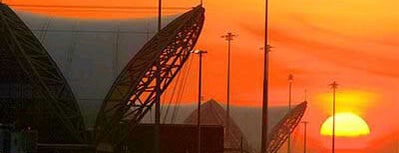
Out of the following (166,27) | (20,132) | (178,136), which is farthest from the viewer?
(178,136)

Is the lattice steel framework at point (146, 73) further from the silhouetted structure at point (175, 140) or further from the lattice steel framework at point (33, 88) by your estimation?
the silhouetted structure at point (175, 140)

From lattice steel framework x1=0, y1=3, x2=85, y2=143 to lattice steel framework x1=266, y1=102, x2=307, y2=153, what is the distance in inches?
2050

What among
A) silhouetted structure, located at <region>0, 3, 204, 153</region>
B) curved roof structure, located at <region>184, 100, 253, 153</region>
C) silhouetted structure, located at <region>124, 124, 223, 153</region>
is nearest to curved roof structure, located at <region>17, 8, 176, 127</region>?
silhouetted structure, located at <region>0, 3, 204, 153</region>

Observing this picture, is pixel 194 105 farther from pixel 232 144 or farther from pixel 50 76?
pixel 50 76

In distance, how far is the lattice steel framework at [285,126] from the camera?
5328 inches

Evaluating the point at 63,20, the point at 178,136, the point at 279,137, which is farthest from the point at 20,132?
the point at 279,137

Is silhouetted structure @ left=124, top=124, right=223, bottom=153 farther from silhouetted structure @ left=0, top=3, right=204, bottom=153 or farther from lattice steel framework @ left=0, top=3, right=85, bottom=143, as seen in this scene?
lattice steel framework @ left=0, top=3, right=85, bottom=143

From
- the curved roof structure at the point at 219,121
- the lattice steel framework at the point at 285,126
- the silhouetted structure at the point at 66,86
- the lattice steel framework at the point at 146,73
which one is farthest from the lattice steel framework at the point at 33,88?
the lattice steel framework at the point at 285,126

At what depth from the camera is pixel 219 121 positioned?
127938 millimetres

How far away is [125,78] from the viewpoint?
3199 inches

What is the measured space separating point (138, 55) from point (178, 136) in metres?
14.0

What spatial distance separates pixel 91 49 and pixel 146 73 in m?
5.93

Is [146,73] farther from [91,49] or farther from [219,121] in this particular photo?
[219,121]

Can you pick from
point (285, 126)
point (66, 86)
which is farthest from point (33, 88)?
point (285, 126)
